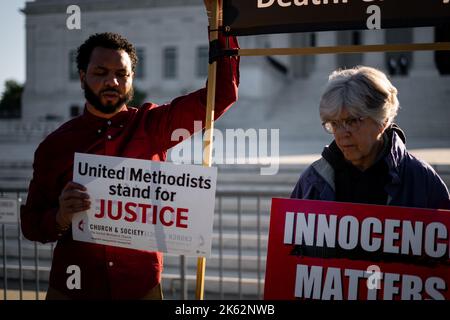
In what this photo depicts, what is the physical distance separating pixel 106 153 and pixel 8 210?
1608 millimetres

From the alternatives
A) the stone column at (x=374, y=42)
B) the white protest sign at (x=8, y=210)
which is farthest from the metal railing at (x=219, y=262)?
the stone column at (x=374, y=42)

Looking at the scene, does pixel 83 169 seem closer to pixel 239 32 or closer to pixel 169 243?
pixel 169 243

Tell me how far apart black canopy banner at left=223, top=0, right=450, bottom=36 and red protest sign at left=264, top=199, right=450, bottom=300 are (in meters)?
0.79

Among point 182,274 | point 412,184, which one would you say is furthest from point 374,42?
point 412,184

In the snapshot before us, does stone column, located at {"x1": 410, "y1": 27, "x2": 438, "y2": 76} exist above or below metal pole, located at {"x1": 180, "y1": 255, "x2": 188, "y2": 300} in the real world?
above

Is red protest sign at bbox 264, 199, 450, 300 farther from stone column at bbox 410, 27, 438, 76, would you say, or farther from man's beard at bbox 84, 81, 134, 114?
stone column at bbox 410, 27, 438, 76

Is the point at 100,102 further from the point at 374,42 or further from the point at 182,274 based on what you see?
the point at 374,42

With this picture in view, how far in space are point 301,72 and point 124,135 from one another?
3993cm

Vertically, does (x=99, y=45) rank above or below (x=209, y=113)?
above

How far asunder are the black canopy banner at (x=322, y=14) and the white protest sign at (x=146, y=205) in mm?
721

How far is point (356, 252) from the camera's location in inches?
84.7

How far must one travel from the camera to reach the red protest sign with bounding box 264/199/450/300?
209 centimetres

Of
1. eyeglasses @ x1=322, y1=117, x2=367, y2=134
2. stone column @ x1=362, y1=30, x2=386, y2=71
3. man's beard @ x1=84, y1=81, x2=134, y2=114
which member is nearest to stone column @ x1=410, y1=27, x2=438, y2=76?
stone column @ x1=362, y1=30, x2=386, y2=71

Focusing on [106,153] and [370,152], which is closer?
[370,152]
